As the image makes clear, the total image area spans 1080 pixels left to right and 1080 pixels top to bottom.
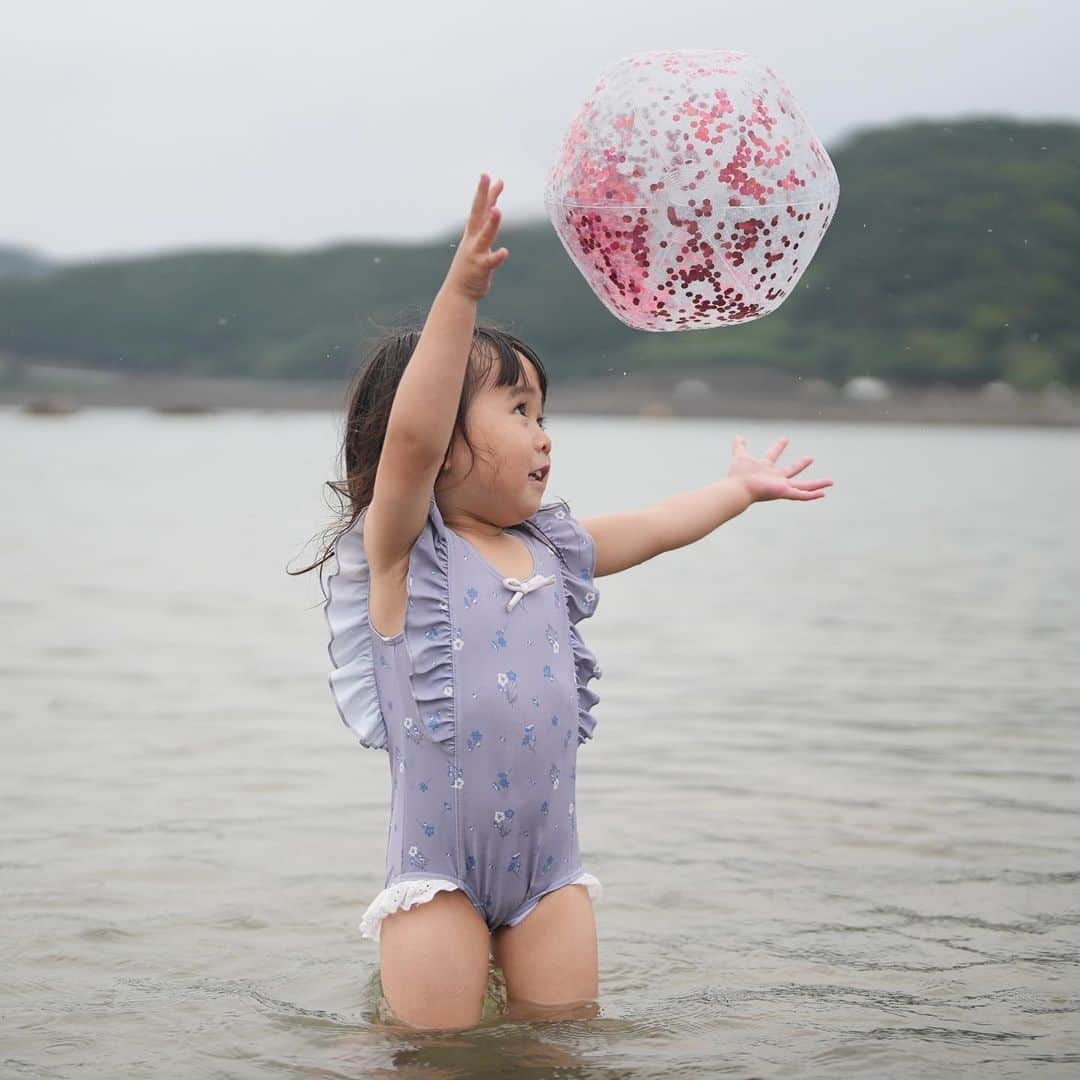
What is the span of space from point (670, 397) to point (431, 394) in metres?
85.4

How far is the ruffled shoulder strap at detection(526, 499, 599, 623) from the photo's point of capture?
344cm

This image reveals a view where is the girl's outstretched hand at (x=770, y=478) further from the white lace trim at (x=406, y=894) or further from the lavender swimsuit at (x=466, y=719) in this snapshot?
the white lace trim at (x=406, y=894)

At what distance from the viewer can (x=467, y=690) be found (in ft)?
10.4

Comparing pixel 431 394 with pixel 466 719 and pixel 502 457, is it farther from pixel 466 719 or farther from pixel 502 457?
pixel 466 719

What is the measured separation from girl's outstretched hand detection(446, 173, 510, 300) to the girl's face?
361 mm

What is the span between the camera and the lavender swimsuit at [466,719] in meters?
3.17

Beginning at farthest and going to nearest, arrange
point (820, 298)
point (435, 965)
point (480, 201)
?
point (820, 298)
point (435, 965)
point (480, 201)

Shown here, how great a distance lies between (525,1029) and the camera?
3.26 metres

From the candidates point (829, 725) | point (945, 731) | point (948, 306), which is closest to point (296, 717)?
point (829, 725)

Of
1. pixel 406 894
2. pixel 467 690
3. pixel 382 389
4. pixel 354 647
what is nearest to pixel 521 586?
pixel 467 690

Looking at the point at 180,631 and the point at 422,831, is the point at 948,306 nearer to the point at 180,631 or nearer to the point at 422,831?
the point at 180,631

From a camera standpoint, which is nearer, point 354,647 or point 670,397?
point 354,647

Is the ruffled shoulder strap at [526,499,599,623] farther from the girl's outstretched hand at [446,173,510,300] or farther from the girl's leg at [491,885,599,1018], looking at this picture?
the girl's outstretched hand at [446,173,510,300]

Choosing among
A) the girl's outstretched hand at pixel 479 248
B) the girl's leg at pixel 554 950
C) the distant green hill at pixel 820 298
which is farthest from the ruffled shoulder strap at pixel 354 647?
the distant green hill at pixel 820 298
